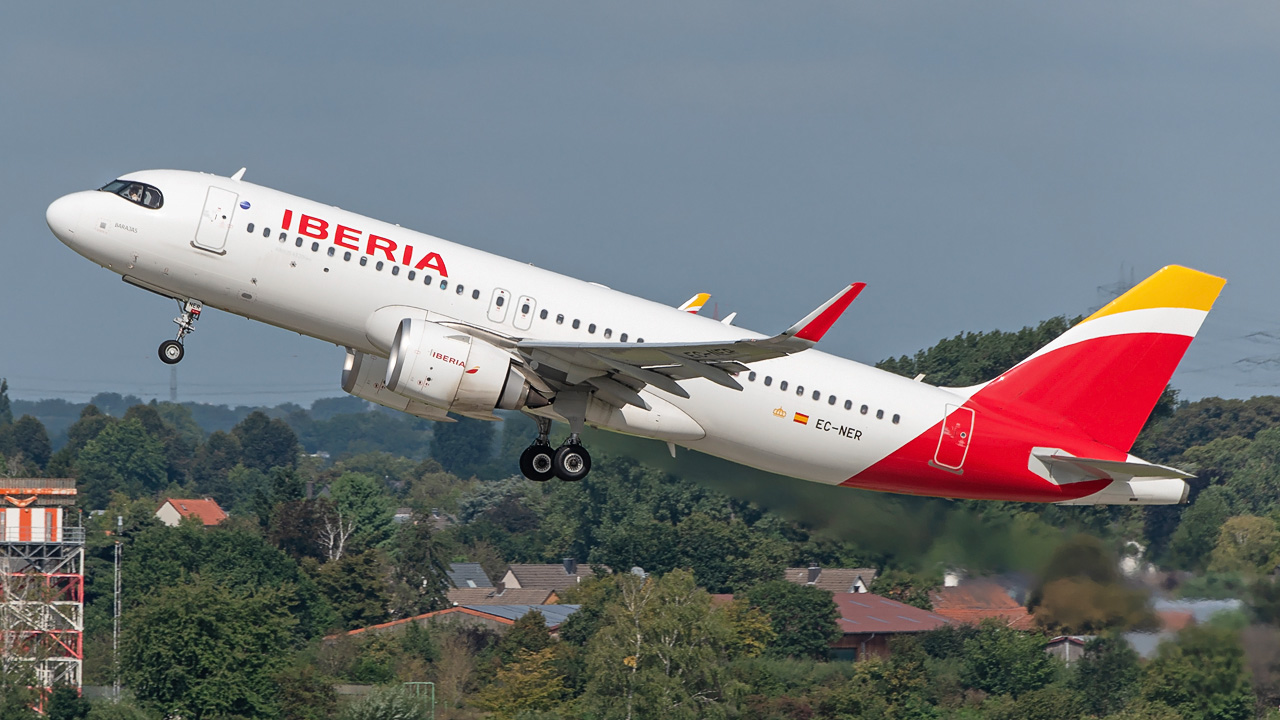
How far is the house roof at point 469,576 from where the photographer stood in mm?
160000

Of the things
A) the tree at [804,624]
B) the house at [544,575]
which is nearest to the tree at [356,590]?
the house at [544,575]

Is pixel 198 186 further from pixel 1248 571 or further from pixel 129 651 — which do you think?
pixel 129 651

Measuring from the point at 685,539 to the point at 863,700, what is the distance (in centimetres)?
2973

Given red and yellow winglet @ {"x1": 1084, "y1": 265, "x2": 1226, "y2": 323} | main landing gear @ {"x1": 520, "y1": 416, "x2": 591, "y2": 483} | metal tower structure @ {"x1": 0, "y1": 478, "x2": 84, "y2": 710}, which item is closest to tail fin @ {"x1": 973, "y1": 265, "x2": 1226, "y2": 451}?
red and yellow winglet @ {"x1": 1084, "y1": 265, "x2": 1226, "y2": 323}

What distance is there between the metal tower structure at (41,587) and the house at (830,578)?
4635 cm

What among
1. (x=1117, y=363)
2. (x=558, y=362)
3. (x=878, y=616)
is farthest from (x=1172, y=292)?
(x=878, y=616)

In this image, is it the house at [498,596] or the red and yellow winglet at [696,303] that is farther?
the house at [498,596]

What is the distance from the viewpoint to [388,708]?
77.5 meters

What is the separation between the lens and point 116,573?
118 meters

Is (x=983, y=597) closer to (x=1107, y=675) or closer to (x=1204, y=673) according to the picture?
(x=1204, y=673)

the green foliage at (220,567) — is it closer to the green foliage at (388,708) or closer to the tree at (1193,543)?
the green foliage at (388,708)

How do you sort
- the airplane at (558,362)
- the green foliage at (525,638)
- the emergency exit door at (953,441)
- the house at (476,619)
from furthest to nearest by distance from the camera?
the house at (476,619) → the green foliage at (525,638) → the emergency exit door at (953,441) → the airplane at (558,362)

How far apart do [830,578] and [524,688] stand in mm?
27141

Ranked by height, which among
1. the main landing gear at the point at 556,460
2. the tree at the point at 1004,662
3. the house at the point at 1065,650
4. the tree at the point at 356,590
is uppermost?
the main landing gear at the point at 556,460
